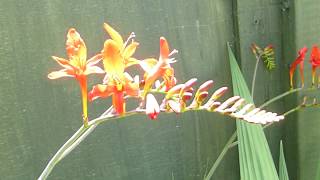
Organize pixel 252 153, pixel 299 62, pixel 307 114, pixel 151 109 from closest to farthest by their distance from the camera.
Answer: pixel 151 109, pixel 252 153, pixel 299 62, pixel 307 114

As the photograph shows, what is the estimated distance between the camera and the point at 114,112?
0.59 m

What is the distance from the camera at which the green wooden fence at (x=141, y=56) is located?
2.91 ft

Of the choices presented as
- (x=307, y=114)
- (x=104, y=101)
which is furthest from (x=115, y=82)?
(x=307, y=114)

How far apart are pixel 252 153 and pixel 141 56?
300mm

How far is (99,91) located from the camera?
0.58 m

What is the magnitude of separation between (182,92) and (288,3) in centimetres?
65

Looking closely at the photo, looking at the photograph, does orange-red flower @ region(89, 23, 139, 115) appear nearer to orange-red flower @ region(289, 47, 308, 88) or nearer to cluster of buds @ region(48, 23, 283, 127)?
cluster of buds @ region(48, 23, 283, 127)

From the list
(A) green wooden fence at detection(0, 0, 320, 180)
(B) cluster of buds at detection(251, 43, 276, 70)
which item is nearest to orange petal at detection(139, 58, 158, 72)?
(A) green wooden fence at detection(0, 0, 320, 180)

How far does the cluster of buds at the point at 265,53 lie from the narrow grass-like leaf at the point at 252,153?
20 cm

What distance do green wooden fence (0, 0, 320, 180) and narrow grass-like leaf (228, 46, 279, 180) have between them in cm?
18

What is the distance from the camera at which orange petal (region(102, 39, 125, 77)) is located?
59cm

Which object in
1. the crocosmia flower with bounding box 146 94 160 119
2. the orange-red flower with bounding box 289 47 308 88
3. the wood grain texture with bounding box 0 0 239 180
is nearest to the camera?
the crocosmia flower with bounding box 146 94 160 119

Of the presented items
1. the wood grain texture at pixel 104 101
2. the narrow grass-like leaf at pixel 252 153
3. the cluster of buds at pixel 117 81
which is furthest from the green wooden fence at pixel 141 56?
the cluster of buds at pixel 117 81

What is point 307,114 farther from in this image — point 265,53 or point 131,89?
point 131,89
